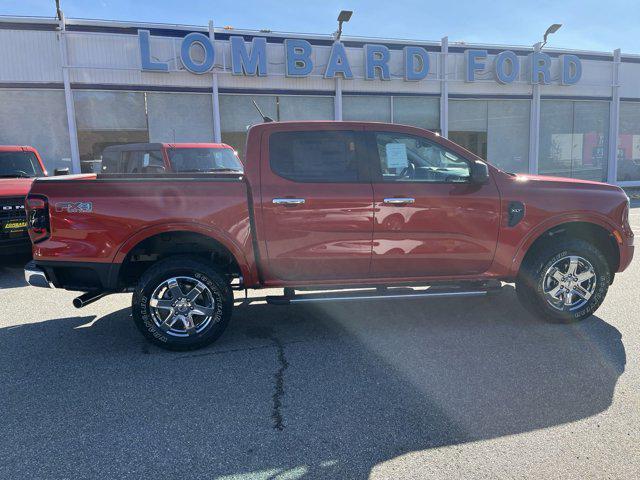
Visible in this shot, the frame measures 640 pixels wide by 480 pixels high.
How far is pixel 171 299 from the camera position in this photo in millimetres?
4016

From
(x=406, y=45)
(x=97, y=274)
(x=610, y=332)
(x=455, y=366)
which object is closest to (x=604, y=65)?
(x=406, y=45)

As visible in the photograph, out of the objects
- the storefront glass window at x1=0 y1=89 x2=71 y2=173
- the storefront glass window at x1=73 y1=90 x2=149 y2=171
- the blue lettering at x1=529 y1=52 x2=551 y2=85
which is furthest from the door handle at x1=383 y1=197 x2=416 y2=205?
the blue lettering at x1=529 y1=52 x2=551 y2=85

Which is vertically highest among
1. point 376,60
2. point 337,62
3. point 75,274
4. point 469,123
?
point 376,60

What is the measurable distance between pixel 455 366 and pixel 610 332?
1.76 m

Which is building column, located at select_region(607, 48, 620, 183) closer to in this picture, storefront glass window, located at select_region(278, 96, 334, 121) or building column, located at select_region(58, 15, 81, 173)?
storefront glass window, located at select_region(278, 96, 334, 121)

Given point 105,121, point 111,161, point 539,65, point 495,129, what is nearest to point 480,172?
point 111,161

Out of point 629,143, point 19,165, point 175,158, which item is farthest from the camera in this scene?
point 629,143

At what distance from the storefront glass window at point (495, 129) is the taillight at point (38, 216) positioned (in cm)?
1636

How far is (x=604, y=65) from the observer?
63.3 feet

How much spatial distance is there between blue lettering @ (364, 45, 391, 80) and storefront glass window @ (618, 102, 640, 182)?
11544mm

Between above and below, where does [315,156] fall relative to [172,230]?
above

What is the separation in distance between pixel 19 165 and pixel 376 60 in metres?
11.8

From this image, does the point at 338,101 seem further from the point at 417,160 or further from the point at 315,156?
the point at 315,156

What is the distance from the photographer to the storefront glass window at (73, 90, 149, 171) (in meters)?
14.2
